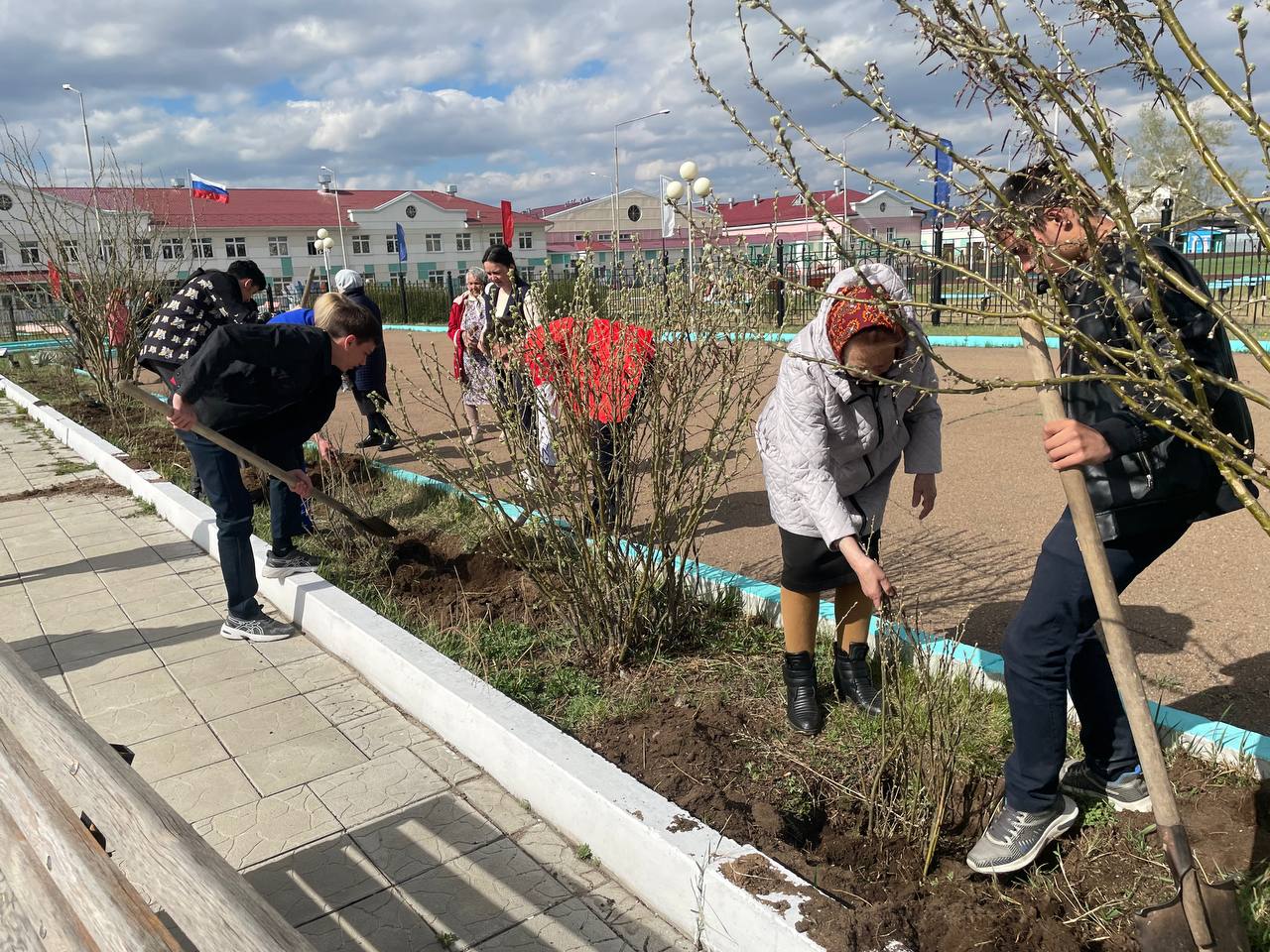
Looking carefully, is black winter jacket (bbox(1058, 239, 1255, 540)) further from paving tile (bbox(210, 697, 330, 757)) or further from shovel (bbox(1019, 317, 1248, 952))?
paving tile (bbox(210, 697, 330, 757))

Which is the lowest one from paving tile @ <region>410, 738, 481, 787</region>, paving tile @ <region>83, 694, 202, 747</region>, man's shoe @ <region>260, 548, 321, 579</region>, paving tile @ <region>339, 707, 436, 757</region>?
paving tile @ <region>410, 738, 481, 787</region>

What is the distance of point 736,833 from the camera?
244 centimetres

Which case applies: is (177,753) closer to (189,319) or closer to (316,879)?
(316,879)

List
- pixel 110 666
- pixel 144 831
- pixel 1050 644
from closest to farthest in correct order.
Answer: pixel 144 831, pixel 1050 644, pixel 110 666

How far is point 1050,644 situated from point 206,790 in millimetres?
2629

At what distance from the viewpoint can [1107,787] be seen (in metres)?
2.48

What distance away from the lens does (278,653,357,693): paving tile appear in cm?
385

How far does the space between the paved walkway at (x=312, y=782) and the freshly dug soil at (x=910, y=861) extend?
0.33 metres

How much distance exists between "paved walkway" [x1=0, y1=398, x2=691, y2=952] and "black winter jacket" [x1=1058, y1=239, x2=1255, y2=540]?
1.50m

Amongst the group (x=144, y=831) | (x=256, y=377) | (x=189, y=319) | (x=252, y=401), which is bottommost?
(x=144, y=831)

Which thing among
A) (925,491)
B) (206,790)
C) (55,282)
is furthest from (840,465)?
(55,282)

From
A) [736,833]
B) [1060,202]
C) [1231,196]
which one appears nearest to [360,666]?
[736,833]

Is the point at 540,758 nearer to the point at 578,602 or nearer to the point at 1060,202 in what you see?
the point at 578,602

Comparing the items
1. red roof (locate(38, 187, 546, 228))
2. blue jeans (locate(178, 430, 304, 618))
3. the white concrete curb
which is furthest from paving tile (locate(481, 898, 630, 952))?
red roof (locate(38, 187, 546, 228))
